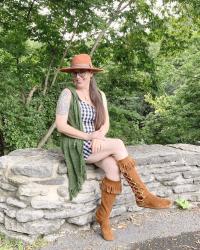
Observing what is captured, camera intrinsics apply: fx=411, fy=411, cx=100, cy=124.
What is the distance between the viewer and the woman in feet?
12.4

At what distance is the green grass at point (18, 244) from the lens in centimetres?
370

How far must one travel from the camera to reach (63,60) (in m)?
7.07

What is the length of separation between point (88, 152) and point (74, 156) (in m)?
0.14

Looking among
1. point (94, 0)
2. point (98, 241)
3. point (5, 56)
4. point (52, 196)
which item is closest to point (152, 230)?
point (98, 241)

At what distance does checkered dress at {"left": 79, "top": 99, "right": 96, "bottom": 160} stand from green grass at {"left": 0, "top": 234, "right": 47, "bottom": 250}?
88 centimetres

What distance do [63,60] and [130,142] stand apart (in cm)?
209

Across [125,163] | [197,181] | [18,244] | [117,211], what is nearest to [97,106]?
[125,163]

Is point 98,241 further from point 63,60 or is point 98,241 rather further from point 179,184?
point 63,60

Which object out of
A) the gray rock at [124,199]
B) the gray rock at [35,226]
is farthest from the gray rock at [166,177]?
the gray rock at [35,226]

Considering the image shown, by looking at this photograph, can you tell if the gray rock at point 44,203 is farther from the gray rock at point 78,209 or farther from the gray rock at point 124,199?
the gray rock at point 124,199

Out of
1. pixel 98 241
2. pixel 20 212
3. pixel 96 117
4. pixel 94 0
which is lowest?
pixel 98 241

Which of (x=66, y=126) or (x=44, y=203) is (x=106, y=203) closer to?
(x=44, y=203)

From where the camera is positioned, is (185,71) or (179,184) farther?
(185,71)

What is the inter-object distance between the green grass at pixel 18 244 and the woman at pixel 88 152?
1.64 feet
